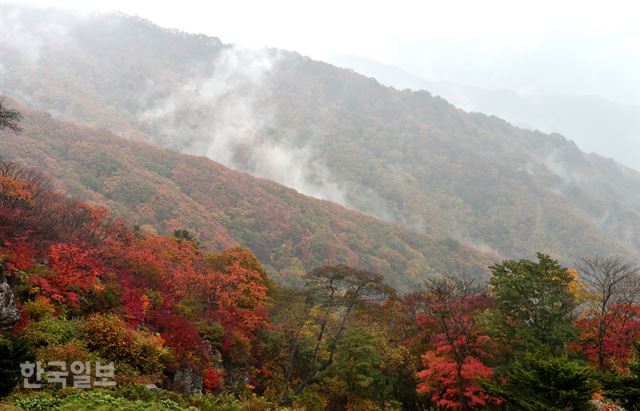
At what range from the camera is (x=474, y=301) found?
1516 inches

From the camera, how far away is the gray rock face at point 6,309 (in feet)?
57.1

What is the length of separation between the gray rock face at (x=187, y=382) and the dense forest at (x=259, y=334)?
87mm

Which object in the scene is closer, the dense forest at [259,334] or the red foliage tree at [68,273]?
the dense forest at [259,334]

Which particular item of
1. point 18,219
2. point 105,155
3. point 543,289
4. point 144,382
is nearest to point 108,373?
point 144,382

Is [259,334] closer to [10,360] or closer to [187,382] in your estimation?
[187,382]

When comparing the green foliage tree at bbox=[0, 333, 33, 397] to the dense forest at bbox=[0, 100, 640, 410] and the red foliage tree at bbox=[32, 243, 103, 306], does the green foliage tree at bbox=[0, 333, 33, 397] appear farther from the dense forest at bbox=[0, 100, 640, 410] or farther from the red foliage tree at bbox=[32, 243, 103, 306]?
the red foliage tree at bbox=[32, 243, 103, 306]

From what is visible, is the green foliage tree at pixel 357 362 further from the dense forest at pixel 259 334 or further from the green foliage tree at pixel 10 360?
the green foliage tree at pixel 10 360

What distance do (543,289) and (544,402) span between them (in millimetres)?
17108

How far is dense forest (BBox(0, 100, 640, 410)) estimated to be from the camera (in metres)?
17.3

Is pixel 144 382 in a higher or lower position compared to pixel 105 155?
lower

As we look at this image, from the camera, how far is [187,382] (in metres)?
23.3

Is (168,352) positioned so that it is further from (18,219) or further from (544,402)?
(544,402)

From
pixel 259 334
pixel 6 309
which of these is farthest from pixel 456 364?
pixel 6 309

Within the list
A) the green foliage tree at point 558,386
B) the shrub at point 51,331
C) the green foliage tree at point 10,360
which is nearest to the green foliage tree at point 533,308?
the green foliage tree at point 558,386
